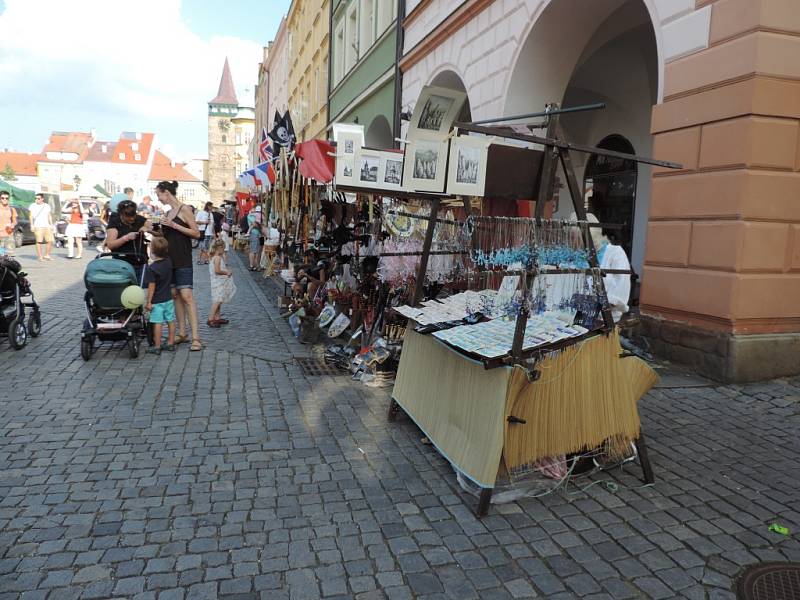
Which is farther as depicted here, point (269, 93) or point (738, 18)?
point (269, 93)

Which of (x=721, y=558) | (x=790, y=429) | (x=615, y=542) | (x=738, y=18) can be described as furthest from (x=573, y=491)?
(x=738, y=18)

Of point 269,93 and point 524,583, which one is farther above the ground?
point 269,93

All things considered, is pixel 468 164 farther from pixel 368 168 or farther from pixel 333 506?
pixel 333 506

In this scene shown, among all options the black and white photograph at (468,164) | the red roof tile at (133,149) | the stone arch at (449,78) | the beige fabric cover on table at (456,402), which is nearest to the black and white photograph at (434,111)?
the black and white photograph at (468,164)

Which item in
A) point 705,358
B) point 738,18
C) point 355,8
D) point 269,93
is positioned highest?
point 269,93

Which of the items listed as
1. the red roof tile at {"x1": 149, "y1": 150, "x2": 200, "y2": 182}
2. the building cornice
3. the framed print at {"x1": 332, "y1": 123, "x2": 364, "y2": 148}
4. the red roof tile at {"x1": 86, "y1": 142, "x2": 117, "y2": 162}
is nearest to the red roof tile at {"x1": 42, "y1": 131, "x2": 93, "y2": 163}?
the red roof tile at {"x1": 86, "y1": 142, "x2": 117, "y2": 162}

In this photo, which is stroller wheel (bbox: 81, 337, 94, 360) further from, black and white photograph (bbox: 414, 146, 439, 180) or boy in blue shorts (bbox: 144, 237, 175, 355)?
black and white photograph (bbox: 414, 146, 439, 180)

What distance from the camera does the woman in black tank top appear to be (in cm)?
677

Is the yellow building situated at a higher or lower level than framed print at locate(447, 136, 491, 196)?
higher

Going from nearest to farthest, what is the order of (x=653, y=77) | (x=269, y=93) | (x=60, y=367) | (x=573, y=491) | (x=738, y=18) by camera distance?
(x=573, y=491)
(x=738, y=18)
(x=60, y=367)
(x=653, y=77)
(x=269, y=93)

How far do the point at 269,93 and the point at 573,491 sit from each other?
165 feet

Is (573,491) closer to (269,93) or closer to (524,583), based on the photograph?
(524,583)

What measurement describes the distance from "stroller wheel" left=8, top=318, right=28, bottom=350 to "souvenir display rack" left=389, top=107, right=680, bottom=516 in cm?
504

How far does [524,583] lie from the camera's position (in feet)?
8.68
